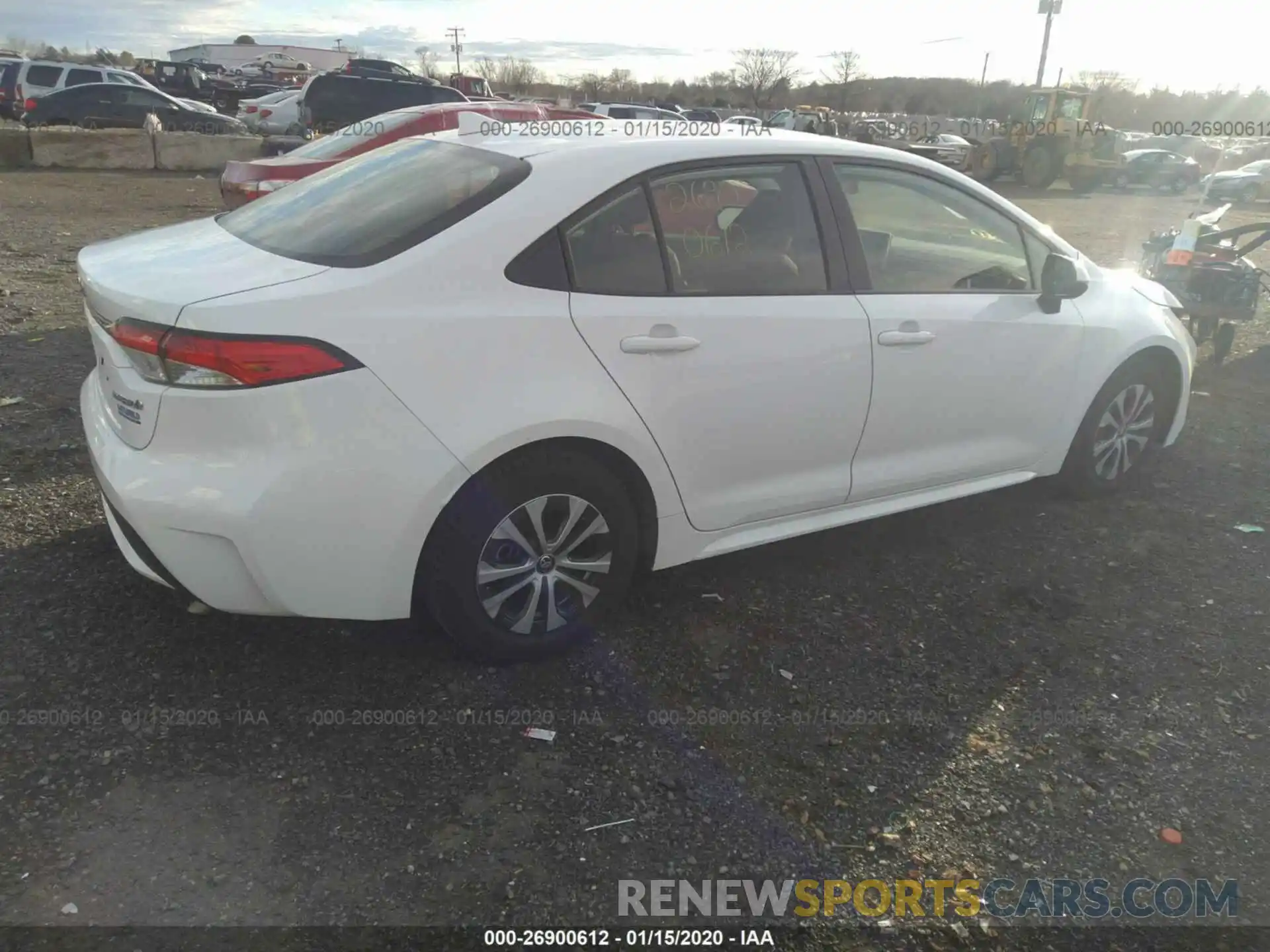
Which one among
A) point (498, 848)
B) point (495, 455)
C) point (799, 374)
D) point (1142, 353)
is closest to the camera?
point (498, 848)

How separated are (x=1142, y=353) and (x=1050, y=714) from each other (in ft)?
7.36

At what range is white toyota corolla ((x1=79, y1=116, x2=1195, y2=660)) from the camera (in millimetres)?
2463

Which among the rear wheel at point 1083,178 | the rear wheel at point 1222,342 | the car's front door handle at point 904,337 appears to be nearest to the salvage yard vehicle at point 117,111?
the rear wheel at point 1222,342

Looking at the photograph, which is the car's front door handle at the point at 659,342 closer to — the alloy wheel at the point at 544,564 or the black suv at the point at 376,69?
the alloy wheel at the point at 544,564

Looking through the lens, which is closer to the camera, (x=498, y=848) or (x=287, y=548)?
(x=498, y=848)

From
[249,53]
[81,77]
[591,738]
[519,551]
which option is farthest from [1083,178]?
[249,53]

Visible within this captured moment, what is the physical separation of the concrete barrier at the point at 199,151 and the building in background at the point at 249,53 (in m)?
57.3

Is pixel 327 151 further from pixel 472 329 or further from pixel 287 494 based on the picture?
pixel 287 494

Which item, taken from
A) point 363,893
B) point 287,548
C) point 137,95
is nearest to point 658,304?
point 287,548

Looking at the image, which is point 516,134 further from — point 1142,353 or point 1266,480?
point 1266,480

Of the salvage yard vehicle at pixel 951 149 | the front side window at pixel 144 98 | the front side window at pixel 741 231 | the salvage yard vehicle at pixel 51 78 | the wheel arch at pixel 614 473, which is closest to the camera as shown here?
the wheel arch at pixel 614 473

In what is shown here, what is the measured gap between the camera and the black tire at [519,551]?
8.89 feet

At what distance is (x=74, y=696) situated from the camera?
9.04ft

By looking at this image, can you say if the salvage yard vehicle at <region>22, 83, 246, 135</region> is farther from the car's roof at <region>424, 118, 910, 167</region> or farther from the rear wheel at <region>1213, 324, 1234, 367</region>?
the car's roof at <region>424, 118, 910, 167</region>
